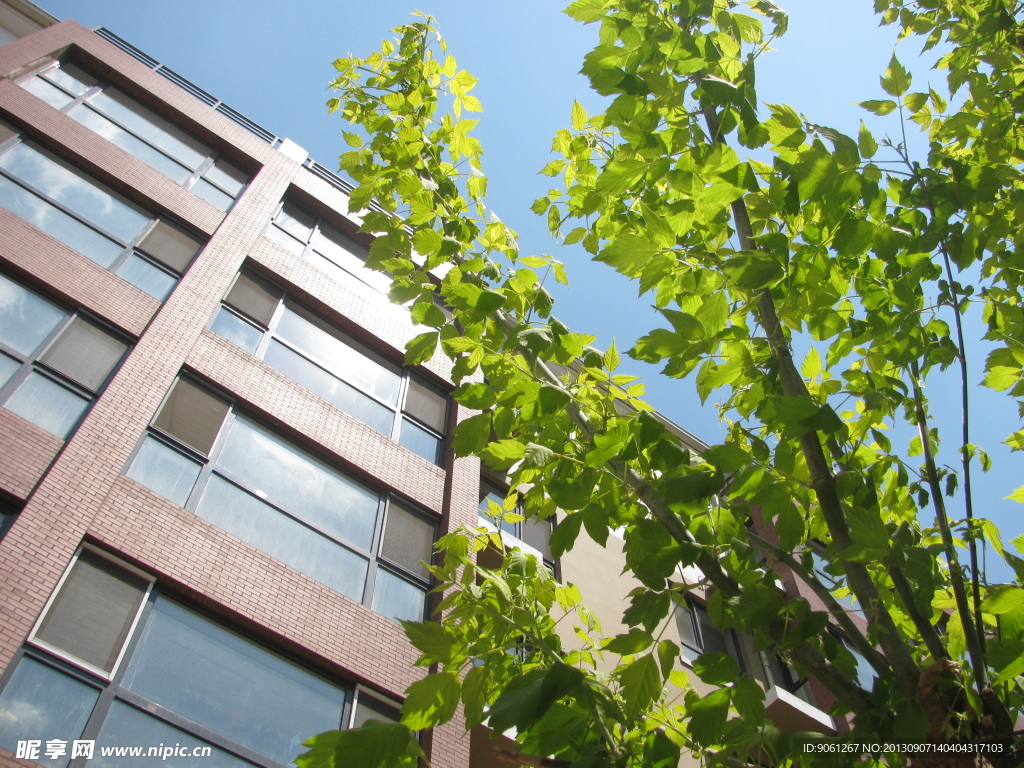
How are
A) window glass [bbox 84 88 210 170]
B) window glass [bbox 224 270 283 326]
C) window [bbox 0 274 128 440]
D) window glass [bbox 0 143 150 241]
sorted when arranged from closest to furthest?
1. window [bbox 0 274 128 440]
2. window glass [bbox 0 143 150 241]
3. window glass [bbox 224 270 283 326]
4. window glass [bbox 84 88 210 170]

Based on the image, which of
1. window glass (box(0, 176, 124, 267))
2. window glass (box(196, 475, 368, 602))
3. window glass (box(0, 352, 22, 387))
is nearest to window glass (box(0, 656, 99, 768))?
window glass (box(196, 475, 368, 602))

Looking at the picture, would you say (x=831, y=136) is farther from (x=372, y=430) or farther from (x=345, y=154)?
(x=372, y=430)

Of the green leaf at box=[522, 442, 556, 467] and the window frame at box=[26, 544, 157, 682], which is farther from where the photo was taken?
the window frame at box=[26, 544, 157, 682]

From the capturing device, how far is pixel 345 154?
4.30 meters

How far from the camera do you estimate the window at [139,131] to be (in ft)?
46.0

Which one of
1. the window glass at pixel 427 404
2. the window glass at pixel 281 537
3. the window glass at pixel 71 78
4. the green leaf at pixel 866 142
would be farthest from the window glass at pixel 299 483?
the green leaf at pixel 866 142

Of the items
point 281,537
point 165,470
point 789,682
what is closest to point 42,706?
point 165,470

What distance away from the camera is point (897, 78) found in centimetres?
329

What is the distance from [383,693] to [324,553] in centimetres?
213

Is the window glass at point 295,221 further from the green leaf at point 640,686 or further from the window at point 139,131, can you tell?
the green leaf at point 640,686

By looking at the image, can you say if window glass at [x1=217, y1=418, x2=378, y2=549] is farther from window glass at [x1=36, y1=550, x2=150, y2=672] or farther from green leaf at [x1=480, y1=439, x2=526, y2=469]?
green leaf at [x1=480, y1=439, x2=526, y2=469]

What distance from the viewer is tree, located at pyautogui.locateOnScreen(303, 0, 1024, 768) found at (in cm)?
218

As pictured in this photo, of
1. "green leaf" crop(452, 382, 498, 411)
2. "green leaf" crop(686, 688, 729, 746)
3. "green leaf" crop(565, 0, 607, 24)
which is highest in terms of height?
"green leaf" crop(565, 0, 607, 24)

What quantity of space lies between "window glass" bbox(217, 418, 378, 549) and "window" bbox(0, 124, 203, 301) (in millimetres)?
3023
